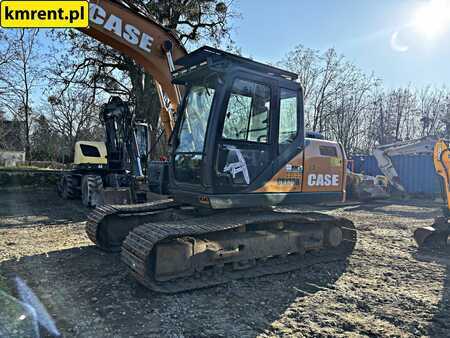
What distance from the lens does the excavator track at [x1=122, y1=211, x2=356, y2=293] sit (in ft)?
12.9

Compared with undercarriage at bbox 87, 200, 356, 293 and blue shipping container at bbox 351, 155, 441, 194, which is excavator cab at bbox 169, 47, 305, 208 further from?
blue shipping container at bbox 351, 155, 441, 194

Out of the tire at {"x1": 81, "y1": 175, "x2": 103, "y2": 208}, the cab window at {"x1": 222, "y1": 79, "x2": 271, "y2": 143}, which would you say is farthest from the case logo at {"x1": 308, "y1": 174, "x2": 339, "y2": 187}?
the tire at {"x1": 81, "y1": 175, "x2": 103, "y2": 208}

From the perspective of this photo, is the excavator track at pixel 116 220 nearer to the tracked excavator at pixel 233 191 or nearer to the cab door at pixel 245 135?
the tracked excavator at pixel 233 191

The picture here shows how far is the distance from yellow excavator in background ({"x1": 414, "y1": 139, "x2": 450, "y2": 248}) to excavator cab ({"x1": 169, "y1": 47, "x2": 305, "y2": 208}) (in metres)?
3.30

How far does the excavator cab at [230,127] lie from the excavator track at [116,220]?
616 millimetres

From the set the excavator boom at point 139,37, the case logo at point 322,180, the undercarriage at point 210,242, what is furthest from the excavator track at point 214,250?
the excavator boom at point 139,37

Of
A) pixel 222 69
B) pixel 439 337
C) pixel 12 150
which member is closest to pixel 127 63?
pixel 222 69

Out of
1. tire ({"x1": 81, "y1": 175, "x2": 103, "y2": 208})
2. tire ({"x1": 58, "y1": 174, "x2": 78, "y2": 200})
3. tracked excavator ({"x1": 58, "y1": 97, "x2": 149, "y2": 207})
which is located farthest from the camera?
tire ({"x1": 58, "y1": 174, "x2": 78, "y2": 200})

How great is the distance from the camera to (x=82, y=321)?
3.31 m

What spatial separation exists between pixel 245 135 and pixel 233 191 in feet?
2.39

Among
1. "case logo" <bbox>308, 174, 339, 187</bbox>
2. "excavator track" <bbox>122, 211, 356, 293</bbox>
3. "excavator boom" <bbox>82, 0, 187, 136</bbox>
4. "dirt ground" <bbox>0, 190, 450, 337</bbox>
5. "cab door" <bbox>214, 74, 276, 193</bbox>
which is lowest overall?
"dirt ground" <bbox>0, 190, 450, 337</bbox>

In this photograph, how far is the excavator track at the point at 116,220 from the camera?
5242 mm

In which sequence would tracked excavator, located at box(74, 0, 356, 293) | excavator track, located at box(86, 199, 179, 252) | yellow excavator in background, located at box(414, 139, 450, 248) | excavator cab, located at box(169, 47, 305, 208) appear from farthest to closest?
yellow excavator in background, located at box(414, 139, 450, 248)
excavator track, located at box(86, 199, 179, 252)
excavator cab, located at box(169, 47, 305, 208)
tracked excavator, located at box(74, 0, 356, 293)

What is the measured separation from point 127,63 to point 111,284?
14.5 m
